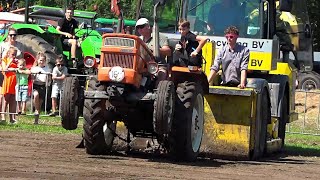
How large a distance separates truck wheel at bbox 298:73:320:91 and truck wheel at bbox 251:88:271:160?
62.6ft

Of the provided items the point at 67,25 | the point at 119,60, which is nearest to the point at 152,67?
the point at 119,60

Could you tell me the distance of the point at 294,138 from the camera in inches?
804

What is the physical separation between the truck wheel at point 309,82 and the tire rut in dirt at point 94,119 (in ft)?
73.1

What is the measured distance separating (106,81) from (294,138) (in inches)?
350

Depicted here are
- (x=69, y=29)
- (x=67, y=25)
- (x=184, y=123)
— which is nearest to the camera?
(x=184, y=123)

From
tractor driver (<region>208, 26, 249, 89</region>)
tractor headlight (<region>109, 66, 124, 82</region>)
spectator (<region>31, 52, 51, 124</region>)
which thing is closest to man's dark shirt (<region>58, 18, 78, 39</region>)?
spectator (<region>31, 52, 51, 124</region>)

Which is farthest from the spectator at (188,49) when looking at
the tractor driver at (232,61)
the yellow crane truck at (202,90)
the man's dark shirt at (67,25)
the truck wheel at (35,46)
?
the man's dark shirt at (67,25)

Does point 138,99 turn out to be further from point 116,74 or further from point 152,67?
point 152,67

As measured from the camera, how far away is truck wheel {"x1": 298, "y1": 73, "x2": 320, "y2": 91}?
34.2m

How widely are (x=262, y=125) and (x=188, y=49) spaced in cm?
214

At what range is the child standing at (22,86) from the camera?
1933 cm

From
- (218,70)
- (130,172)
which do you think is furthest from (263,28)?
(130,172)

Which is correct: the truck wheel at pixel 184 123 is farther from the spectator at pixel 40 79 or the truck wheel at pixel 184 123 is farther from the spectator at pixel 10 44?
the spectator at pixel 10 44

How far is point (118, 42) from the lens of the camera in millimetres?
12453
